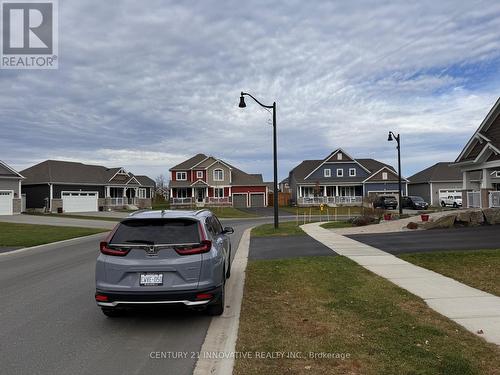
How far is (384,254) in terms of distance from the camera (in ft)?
44.8

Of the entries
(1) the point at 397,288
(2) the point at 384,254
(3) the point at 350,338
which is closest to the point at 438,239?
(2) the point at 384,254

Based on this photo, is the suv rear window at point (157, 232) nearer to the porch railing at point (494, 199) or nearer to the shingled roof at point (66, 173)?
the porch railing at point (494, 199)

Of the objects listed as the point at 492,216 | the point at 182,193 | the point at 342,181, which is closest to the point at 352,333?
the point at 492,216

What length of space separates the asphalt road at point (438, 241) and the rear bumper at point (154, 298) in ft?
29.5

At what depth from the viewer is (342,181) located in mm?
62031

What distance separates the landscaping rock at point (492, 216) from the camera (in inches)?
851

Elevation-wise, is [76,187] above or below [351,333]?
above

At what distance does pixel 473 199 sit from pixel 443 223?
6339mm

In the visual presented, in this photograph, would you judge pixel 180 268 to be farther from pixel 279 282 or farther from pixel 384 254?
pixel 384 254

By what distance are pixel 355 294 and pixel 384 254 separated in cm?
582

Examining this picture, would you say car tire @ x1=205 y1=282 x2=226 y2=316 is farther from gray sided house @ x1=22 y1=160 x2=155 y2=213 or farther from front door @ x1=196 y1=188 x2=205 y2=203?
front door @ x1=196 y1=188 x2=205 y2=203

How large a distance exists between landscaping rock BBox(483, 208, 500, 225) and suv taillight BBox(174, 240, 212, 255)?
1885 centimetres

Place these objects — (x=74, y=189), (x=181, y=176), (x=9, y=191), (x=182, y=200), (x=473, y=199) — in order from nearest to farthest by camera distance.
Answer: (x=473, y=199) < (x=9, y=191) < (x=74, y=189) < (x=182, y=200) < (x=181, y=176)

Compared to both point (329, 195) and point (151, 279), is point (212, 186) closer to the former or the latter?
point (329, 195)
